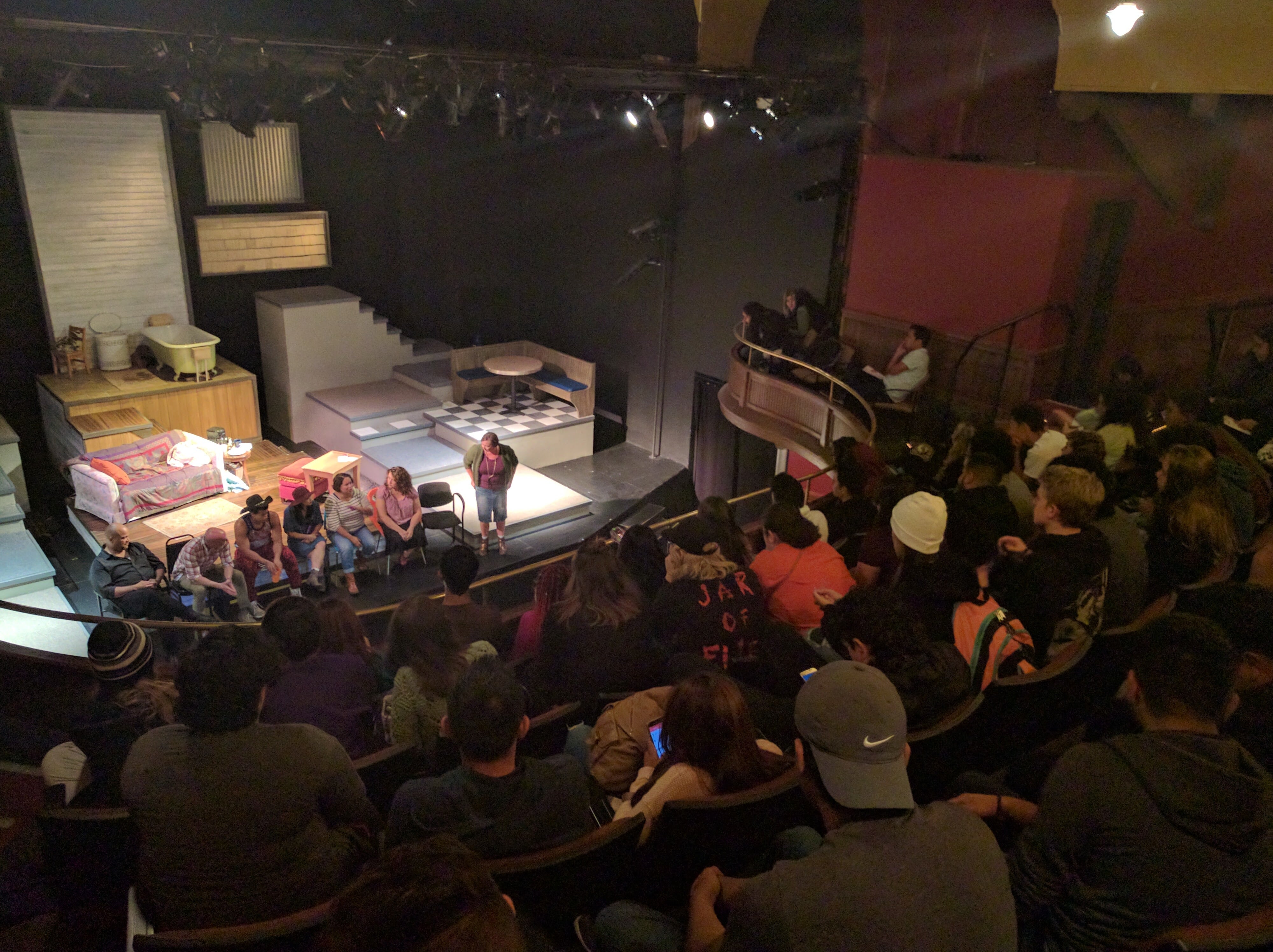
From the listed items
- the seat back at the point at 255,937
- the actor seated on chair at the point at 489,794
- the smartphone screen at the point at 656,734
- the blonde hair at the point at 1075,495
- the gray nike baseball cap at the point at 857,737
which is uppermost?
the gray nike baseball cap at the point at 857,737

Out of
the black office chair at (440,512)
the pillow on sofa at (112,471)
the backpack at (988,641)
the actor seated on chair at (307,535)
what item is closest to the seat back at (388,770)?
the backpack at (988,641)

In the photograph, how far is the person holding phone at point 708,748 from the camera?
2.07 metres

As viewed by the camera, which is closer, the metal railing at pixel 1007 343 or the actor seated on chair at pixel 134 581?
the actor seated on chair at pixel 134 581

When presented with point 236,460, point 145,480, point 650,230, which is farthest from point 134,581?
point 650,230

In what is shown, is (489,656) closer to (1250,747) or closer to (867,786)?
(867,786)

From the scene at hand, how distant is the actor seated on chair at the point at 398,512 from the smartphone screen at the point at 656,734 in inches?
182

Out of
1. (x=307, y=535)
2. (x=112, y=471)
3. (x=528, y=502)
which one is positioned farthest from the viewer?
(x=528, y=502)

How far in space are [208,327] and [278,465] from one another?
2.24 metres

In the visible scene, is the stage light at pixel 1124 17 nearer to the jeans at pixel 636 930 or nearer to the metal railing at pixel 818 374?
the metal railing at pixel 818 374

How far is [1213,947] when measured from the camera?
1489mm

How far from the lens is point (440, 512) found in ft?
24.4

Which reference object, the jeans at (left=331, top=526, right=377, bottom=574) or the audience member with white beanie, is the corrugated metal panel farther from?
the audience member with white beanie

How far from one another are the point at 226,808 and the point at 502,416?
27.9 ft

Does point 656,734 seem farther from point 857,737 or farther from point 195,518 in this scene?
point 195,518
